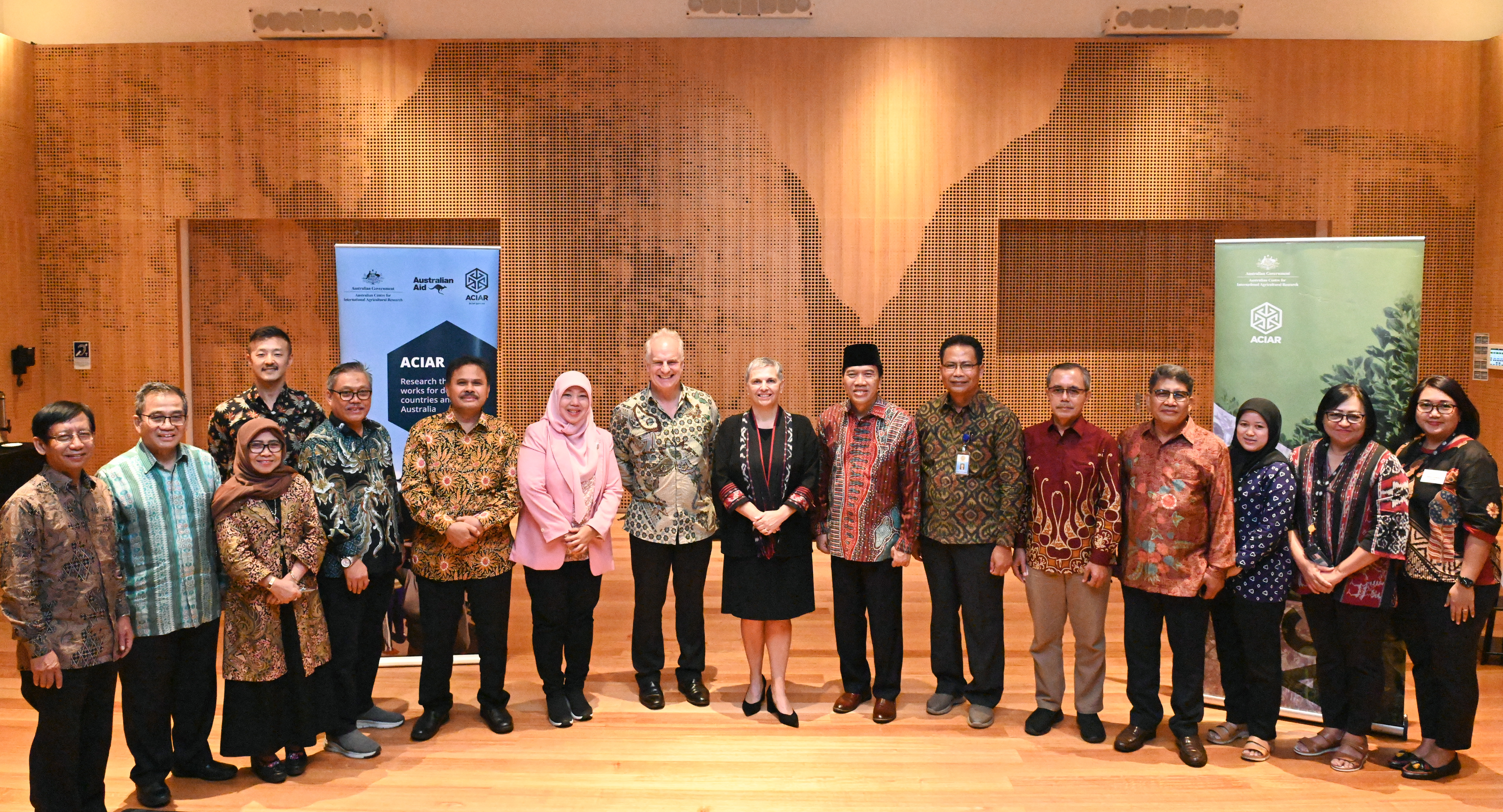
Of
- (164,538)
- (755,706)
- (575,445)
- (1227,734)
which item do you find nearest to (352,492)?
(164,538)

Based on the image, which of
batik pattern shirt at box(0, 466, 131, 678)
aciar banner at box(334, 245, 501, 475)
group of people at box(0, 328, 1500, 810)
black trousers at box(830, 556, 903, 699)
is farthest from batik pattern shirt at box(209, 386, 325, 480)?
black trousers at box(830, 556, 903, 699)

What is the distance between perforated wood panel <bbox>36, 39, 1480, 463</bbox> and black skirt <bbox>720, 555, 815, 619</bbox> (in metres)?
3.53

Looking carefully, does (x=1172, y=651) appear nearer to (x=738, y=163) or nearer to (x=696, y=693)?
(x=696, y=693)

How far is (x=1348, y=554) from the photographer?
3508 millimetres

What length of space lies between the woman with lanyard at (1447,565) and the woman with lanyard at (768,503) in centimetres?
231

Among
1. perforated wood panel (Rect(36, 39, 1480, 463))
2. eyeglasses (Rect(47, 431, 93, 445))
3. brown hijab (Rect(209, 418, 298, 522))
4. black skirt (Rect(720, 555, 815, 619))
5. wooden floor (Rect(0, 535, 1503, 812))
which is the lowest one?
wooden floor (Rect(0, 535, 1503, 812))

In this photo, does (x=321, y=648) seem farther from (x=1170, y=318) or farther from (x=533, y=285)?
(x=1170, y=318)

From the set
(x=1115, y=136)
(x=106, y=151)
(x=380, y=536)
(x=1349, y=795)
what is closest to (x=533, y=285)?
(x=106, y=151)

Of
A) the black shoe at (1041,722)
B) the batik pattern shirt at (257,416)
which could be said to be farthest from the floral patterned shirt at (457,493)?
the black shoe at (1041,722)

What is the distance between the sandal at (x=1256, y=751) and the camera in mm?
3682

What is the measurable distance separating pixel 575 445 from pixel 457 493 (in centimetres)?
53

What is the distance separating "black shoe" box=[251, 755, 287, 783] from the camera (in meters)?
3.46

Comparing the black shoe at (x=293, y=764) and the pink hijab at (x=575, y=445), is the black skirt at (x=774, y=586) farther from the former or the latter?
the black shoe at (x=293, y=764)

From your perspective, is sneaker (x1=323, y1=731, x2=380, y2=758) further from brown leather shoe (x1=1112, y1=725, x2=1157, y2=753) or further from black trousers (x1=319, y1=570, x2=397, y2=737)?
brown leather shoe (x1=1112, y1=725, x2=1157, y2=753)
